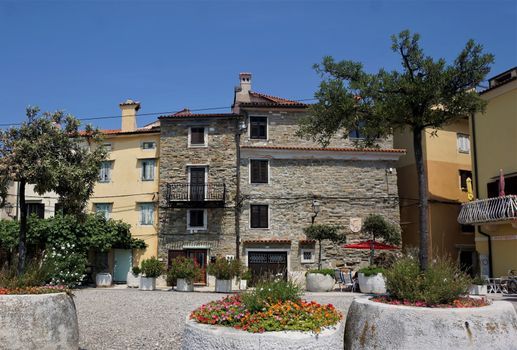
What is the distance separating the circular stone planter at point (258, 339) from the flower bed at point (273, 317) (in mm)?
97

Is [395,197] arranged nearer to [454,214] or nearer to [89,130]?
[454,214]

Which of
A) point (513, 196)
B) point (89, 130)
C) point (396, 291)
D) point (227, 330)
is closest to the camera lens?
point (227, 330)

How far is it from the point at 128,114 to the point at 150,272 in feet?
40.9

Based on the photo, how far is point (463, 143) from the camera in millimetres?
28547

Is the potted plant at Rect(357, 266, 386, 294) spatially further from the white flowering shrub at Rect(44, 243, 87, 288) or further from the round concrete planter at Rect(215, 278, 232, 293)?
the white flowering shrub at Rect(44, 243, 87, 288)

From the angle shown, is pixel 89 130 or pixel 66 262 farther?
pixel 66 262

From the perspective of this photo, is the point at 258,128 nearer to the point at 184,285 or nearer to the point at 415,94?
the point at 184,285

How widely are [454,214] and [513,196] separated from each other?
8.79m

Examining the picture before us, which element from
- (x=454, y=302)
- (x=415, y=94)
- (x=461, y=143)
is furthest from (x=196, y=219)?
(x=454, y=302)

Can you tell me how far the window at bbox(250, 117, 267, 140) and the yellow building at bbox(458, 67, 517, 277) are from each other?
1119cm

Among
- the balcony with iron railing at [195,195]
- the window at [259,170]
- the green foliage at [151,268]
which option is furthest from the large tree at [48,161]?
the window at [259,170]

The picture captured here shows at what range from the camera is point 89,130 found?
13.1 m

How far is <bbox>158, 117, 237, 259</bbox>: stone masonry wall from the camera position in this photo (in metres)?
27.3

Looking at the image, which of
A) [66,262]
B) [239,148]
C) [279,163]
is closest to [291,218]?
[279,163]
